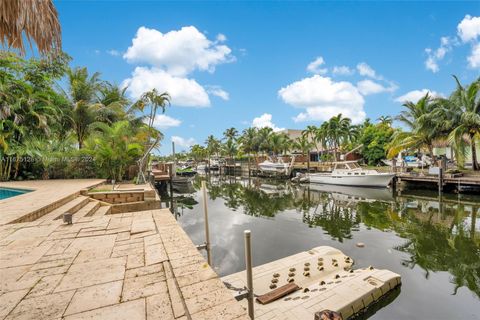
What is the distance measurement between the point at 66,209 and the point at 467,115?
2194cm

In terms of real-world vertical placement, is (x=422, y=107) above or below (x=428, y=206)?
above

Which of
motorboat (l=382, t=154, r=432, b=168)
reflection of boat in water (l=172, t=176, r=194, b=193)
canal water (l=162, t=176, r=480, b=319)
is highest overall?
motorboat (l=382, t=154, r=432, b=168)

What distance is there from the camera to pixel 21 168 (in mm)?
14133

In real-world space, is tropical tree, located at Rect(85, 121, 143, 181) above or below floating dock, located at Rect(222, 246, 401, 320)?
above

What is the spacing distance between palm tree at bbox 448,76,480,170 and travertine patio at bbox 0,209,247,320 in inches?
778

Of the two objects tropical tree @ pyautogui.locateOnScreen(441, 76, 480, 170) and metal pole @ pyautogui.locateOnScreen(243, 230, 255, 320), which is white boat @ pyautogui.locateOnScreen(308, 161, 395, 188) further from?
metal pole @ pyautogui.locateOnScreen(243, 230, 255, 320)

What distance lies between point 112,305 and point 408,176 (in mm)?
21395

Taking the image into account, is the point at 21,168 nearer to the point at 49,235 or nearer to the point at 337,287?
the point at 49,235

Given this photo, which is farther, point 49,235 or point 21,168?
point 21,168

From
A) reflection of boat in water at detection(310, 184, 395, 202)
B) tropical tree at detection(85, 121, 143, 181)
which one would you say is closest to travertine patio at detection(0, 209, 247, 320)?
tropical tree at detection(85, 121, 143, 181)

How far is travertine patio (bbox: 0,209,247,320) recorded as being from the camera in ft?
7.20

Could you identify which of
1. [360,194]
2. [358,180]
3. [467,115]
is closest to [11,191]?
[360,194]

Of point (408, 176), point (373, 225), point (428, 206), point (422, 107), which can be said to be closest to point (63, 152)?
point (373, 225)

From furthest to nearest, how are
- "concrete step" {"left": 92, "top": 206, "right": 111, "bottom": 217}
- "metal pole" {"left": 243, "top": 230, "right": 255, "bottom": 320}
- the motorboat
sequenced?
the motorboat
"concrete step" {"left": 92, "top": 206, "right": 111, "bottom": 217}
"metal pole" {"left": 243, "top": 230, "right": 255, "bottom": 320}
